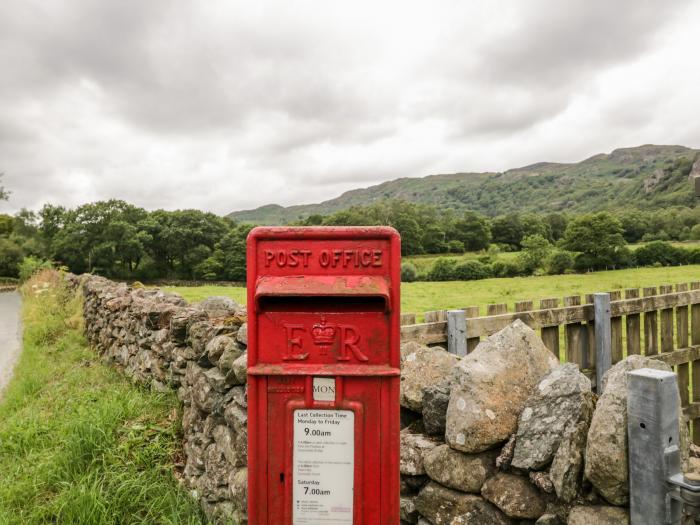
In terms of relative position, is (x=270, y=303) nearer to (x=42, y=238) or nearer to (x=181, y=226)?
(x=181, y=226)

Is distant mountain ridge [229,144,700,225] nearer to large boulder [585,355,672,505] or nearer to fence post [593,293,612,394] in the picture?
fence post [593,293,612,394]

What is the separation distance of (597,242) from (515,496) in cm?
3351

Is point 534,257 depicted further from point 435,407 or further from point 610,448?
point 610,448

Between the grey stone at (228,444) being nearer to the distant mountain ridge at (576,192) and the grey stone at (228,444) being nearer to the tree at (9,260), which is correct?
the tree at (9,260)

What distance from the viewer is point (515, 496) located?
80.4 inches

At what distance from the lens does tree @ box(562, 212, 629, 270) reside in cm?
3055

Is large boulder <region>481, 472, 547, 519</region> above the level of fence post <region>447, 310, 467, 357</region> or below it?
below

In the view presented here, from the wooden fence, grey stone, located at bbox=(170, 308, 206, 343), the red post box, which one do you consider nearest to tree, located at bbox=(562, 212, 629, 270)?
the wooden fence

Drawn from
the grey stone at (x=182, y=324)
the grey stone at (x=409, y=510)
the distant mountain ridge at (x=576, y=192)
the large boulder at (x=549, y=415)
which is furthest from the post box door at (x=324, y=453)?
the distant mountain ridge at (x=576, y=192)

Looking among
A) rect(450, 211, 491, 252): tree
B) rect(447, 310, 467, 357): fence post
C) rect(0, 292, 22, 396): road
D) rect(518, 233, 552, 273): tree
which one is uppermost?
rect(450, 211, 491, 252): tree

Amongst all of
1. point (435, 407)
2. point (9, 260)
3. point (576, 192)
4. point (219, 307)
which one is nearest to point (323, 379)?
point (435, 407)

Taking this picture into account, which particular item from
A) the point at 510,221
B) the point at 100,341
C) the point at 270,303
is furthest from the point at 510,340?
the point at 510,221

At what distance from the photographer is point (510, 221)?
4847cm

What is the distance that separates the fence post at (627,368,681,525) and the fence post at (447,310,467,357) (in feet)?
6.86
